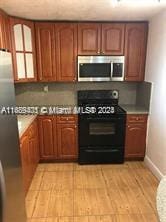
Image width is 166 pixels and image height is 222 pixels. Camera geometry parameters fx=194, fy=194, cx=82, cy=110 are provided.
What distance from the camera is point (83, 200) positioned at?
2436 mm

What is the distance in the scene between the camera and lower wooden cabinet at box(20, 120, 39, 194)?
92.7 inches

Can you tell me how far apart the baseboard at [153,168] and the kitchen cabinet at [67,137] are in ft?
3.95

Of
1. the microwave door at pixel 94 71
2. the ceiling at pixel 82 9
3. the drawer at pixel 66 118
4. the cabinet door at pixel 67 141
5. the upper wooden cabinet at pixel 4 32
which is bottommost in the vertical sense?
the cabinet door at pixel 67 141

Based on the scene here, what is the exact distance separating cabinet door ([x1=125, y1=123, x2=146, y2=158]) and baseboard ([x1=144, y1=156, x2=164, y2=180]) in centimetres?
14

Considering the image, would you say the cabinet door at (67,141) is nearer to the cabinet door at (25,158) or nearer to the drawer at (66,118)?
the drawer at (66,118)

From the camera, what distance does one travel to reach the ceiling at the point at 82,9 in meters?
2.18

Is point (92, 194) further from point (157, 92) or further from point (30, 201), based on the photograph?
point (157, 92)

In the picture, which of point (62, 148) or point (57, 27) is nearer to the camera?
point (57, 27)

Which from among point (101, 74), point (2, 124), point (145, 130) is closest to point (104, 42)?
point (101, 74)

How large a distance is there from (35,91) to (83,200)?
6.81 feet

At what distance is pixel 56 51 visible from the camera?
315cm

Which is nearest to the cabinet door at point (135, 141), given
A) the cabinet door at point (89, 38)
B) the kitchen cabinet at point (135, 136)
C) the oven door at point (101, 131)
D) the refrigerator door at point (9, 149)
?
the kitchen cabinet at point (135, 136)

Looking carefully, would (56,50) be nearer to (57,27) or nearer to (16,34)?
(57,27)

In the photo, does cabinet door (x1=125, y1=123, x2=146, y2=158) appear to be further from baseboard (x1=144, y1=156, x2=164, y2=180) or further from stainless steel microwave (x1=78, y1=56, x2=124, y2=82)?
stainless steel microwave (x1=78, y1=56, x2=124, y2=82)
